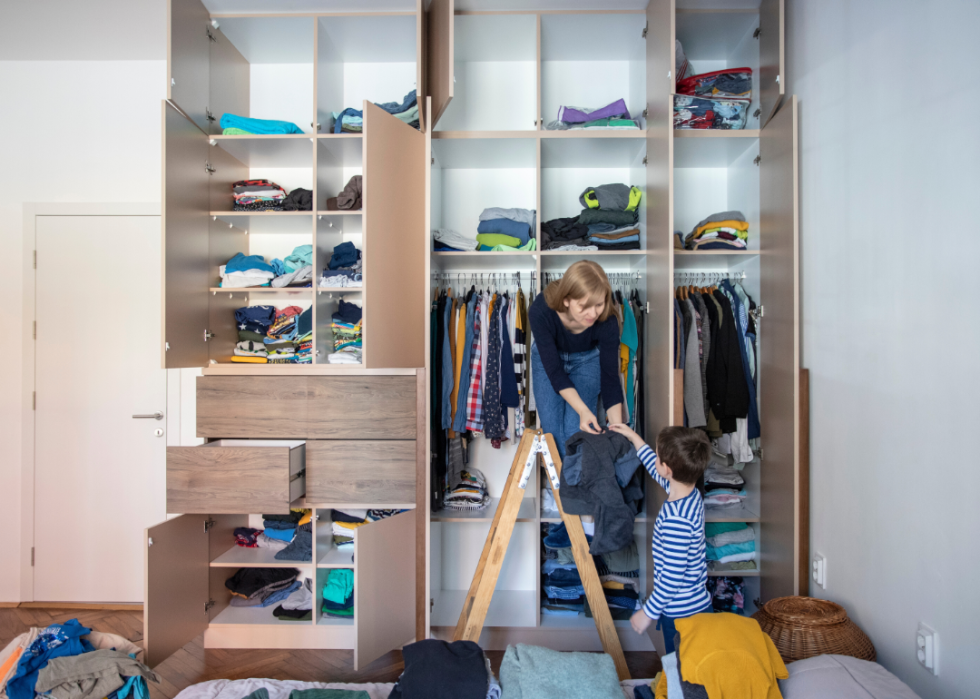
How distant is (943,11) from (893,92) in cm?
25

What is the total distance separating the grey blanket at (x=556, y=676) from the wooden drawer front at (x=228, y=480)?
3.76 ft

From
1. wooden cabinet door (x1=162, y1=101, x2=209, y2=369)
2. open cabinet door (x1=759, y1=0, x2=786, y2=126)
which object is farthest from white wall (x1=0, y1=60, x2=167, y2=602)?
open cabinet door (x1=759, y1=0, x2=786, y2=126)

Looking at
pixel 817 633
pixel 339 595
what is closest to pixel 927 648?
pixel 817 633

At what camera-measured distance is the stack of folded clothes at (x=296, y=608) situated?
2686 mm

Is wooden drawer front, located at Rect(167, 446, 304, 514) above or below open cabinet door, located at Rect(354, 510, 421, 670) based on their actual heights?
above

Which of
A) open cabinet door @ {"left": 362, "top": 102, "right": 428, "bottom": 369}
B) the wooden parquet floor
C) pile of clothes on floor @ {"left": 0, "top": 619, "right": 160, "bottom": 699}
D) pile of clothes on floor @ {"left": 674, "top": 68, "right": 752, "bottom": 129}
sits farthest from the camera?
pile of clothes on floor @ {"left": 674, "top": 68, "right": 752, "bottom": 129}

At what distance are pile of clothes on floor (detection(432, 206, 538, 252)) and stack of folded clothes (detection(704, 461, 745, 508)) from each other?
1.39 m

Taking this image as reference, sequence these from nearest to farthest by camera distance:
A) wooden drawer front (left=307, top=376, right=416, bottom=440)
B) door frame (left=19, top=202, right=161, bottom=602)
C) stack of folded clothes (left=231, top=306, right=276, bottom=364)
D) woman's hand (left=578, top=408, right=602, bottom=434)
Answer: woman's hand (left=578, top=408, right=602, bottom=434) → wooden drawer front (left=307, top=376, right=416, bottom=440) → stack of folded clothes (left=231, top=306, right=276, bottom=364) → door frame (left=19, top=202, right=161, bottom=602)

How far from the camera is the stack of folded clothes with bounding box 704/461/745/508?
271 cm

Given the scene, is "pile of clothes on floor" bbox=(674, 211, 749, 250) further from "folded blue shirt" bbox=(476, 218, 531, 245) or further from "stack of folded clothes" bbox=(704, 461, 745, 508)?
"stack of folded clothes" bbox=(704, 461, 745, 508)

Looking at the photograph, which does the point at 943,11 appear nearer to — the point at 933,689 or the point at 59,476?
the point at 933,689

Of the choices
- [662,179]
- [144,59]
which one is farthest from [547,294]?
[144,59]

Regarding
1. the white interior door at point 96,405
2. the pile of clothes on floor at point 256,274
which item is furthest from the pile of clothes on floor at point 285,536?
the pile of clothes on floor at point 256,274

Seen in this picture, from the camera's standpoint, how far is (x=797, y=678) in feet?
5.18
